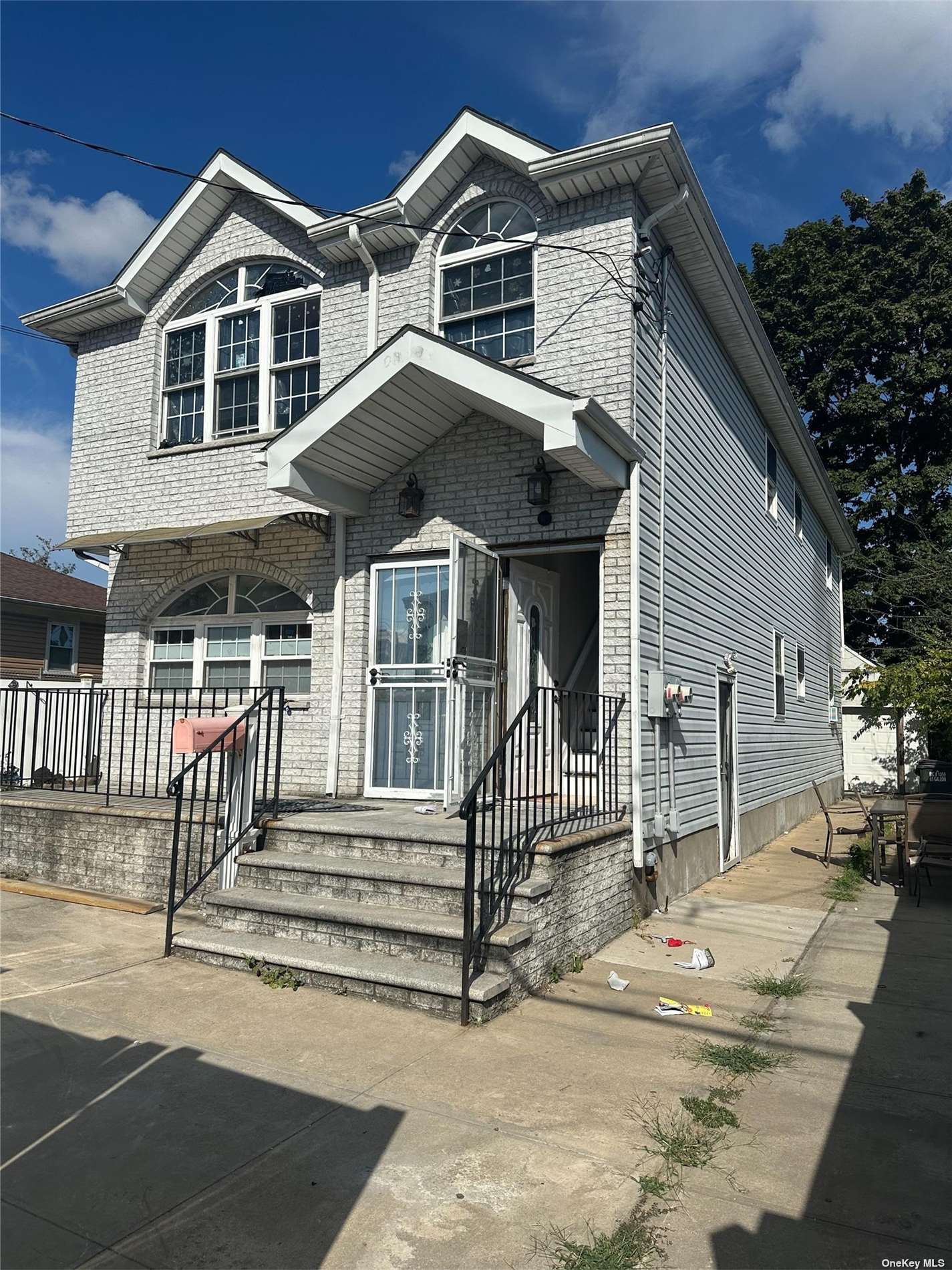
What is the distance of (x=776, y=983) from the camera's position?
5734 millimetres

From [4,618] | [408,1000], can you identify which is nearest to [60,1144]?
[408,1000]

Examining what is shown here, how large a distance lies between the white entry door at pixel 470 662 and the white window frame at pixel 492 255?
6.89 ft

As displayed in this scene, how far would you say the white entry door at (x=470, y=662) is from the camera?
23.4 ft

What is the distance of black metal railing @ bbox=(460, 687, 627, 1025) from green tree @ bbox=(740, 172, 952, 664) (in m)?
19.2

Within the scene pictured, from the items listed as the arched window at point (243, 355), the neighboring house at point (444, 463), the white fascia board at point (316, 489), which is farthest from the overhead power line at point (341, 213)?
the white fascia board at point (316, 489)

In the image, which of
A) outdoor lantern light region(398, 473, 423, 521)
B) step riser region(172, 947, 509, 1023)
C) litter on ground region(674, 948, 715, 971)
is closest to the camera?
step riser region(172, 947, 509, 1023)

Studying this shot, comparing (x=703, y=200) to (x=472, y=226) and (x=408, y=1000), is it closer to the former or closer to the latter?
(x=472, y=226)

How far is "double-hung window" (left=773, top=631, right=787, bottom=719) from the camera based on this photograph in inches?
546

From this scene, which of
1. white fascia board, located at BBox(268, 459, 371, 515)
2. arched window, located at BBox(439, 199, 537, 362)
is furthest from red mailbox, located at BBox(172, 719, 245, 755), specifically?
arched window, located at BBox(439, 199, 537, 362)

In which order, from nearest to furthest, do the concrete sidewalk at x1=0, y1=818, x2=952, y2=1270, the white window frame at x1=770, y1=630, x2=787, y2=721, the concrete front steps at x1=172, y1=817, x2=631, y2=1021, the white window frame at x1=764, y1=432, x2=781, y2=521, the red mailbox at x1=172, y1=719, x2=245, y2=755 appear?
the concrete sidewalk at x1=0, y1=818, x2=952, y2=1270 < the concrete front steps at x1=172, y1=817, x2=631, y2=1021 < the red mailbox at x1=172, y1=719, x2=245, y2=755 < the white window frame at x1=764, y1=432, x2=781, y2=521 < the white window frame at x1=770, y1=630, x2=787, y2=721

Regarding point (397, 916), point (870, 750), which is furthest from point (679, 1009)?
point (870, 750)

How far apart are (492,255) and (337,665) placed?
14.1 feet

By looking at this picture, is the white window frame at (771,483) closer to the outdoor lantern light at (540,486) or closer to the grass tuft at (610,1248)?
the outdoor lantern light at (540,486)

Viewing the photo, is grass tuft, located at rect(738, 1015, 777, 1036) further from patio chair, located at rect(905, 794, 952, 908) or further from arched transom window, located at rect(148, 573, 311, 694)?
arched transom window, located at rect(148, 573, 311, 694)
